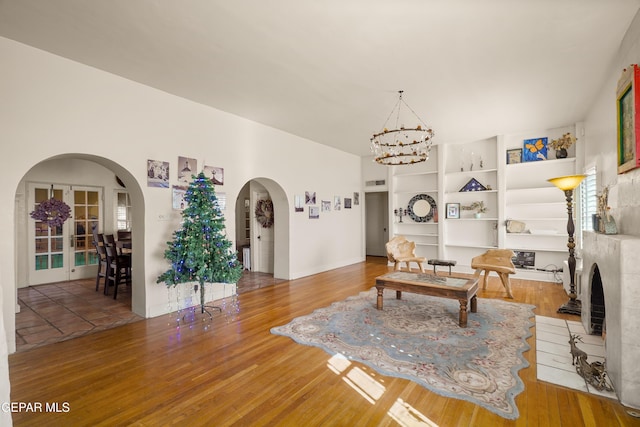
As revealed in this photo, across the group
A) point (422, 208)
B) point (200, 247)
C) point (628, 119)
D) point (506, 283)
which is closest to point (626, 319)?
point (628, 119)

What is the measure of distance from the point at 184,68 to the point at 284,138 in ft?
9.42

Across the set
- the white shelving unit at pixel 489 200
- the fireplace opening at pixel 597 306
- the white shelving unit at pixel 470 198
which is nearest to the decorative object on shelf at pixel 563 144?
the white shelving unit at pixel 489 200

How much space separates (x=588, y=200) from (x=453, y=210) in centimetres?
265

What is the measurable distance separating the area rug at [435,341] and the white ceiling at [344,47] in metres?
3.11

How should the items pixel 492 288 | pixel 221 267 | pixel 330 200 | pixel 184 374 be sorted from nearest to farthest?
pixel 184 374, pixel 221 267, pixel 492 288, pixel 330 200

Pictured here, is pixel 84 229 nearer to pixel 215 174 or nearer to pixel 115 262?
pixel 115 262

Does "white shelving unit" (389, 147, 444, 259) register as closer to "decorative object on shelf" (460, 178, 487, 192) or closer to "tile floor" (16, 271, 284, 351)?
"decorative object on shelf" (460, 178, 487, 192)

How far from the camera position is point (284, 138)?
641 cm

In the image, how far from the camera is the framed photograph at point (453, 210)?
742 centimetres

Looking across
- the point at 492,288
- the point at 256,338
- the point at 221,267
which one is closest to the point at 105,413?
the point at 256,338

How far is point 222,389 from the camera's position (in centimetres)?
248

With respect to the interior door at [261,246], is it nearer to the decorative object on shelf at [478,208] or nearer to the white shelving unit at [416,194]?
the white shelving unit at [416,194]

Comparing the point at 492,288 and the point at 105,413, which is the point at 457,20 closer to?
the point at 105,413

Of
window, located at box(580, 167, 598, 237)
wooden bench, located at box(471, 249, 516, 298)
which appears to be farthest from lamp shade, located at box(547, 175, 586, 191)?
wooden bench, located at box(471, 249, 516, 298)
